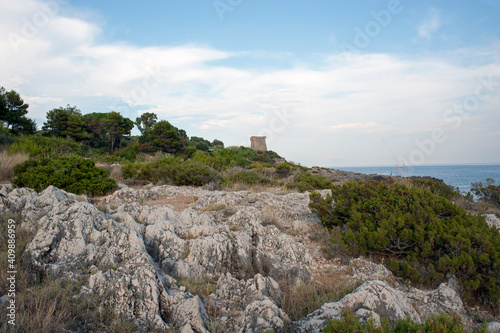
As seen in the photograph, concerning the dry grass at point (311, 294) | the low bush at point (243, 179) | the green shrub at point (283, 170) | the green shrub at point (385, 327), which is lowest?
the dry grass at point (311, 294)

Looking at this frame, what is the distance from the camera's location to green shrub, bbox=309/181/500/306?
13.6ft

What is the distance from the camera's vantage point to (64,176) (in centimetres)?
814

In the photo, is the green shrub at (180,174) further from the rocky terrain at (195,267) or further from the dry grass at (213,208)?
the rocky terrain at (195,267)

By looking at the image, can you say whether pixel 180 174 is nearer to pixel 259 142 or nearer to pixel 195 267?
pixel 195 267

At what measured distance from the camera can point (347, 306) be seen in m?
2.87

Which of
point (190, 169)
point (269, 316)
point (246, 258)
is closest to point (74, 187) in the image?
point (190, 169)

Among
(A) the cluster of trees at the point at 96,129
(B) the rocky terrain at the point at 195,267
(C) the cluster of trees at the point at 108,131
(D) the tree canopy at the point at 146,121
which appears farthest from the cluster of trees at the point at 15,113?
(B) the rocky terrain at the point at 195,267

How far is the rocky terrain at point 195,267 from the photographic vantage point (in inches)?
113

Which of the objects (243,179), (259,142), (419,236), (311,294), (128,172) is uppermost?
(259,142)

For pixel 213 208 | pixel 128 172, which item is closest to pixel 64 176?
pixel 128 172

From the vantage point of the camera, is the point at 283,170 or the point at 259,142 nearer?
the point at 283,170

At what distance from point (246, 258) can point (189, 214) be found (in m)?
1.67

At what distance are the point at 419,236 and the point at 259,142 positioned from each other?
41.2 metres

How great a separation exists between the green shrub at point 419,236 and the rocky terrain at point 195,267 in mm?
288
